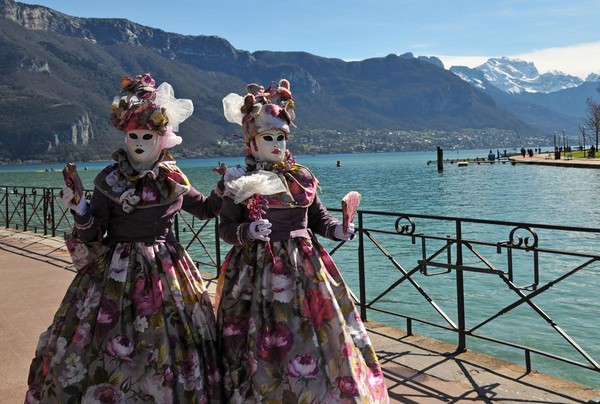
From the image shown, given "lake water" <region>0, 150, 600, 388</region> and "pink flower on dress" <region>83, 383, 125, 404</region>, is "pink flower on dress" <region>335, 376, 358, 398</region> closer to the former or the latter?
"pink flower on dress" <region>83, 383, 125, 404</region>

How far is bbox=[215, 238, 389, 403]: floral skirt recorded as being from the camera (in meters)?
2.86

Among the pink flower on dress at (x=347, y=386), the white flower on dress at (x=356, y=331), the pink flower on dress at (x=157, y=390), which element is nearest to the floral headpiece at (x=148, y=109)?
the pink flower on dress at (x=157, y=390)

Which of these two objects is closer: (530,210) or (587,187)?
(530,210)

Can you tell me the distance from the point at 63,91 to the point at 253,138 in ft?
550

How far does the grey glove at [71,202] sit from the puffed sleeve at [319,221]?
1220mm

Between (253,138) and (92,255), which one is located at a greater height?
(253,138)

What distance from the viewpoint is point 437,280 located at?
1233cm

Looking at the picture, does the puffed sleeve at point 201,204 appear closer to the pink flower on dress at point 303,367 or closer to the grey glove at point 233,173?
the grey glove at point 233,173

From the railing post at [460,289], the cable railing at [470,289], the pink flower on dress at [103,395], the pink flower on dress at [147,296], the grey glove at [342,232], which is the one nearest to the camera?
the pink flower on dress at [103,395]

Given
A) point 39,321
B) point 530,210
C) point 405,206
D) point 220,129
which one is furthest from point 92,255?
point 220,129

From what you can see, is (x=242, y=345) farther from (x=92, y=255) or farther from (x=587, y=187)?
(x=587, y=187)

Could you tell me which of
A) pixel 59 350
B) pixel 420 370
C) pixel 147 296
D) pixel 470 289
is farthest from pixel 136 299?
pixel 470 289

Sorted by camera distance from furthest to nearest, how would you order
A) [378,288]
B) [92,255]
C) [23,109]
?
[23,109], [378,288], [92,255]

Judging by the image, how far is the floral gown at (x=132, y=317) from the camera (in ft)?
9.39
